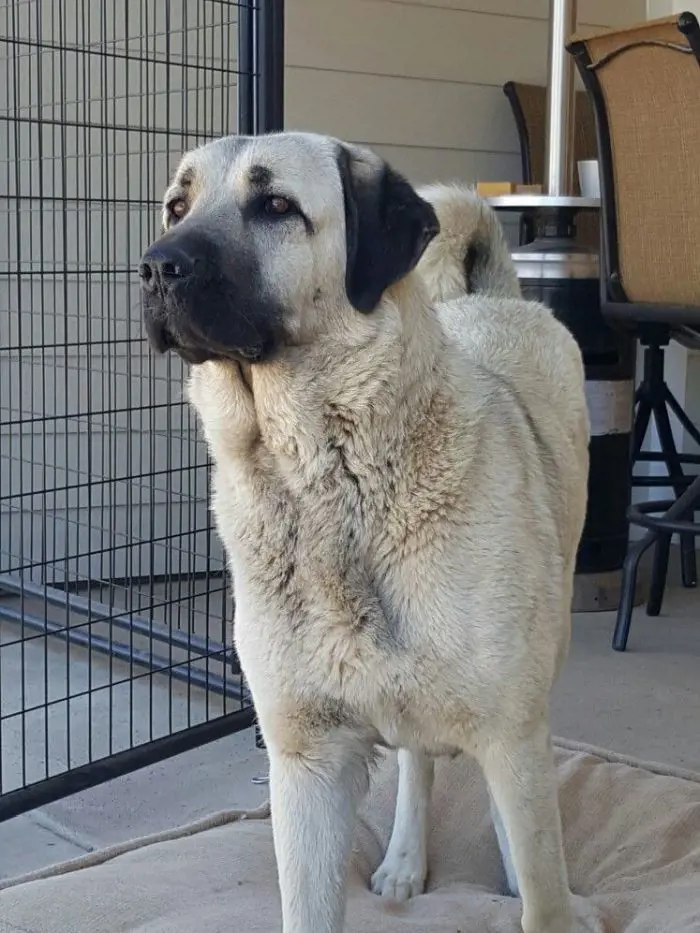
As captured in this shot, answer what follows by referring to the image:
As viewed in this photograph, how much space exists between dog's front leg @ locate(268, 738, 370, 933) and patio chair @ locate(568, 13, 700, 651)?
1.97 meters

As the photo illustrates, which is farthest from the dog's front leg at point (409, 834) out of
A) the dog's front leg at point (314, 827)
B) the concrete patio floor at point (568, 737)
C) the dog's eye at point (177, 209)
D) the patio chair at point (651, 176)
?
the patio chair at point (651, 176)

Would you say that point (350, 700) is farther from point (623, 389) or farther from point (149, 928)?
point (623, 389)

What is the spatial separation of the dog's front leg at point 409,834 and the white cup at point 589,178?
7.77ft

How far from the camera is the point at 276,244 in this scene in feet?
6.33

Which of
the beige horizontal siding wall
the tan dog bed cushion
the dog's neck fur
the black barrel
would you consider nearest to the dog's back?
the dog's neck fur

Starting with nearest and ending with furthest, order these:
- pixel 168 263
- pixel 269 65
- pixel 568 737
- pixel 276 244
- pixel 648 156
Result: pixel 168 263 → pixel 276 244 → pixel 269 65 → pixel 568 737 → pixel 648 156


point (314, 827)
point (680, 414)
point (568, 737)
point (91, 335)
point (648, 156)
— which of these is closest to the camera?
point (314, 827)

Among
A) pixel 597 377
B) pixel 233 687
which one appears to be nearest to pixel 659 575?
pixel 597 377

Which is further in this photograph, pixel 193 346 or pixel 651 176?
pixel 651 176

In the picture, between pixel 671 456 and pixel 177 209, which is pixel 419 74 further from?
pixel 177 209

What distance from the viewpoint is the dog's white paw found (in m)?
2.49

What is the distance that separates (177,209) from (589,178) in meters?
2.58

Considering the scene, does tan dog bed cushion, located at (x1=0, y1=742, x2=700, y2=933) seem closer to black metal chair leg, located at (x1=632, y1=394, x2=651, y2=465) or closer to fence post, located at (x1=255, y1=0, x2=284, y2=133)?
fence post, located at (x1=255, y1=0, x2=284, y2=133)

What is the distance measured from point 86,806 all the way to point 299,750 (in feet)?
4.17
